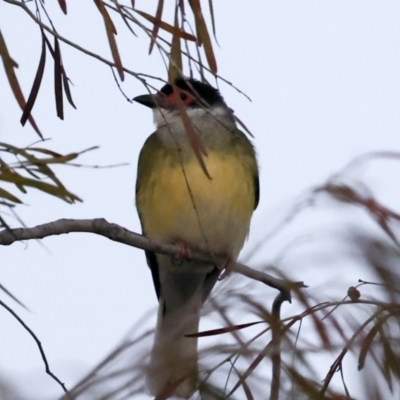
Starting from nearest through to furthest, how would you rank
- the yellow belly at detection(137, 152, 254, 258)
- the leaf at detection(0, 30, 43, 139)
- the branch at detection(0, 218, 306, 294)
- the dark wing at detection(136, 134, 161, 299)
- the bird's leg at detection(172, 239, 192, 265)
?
the leaf at detection(0, 30, 43, 139) < the branch at detection(0, 218, 306, 294) < the bird's leg at detection(172, 239, 192, 265) < the yellow belly at detection(137, 152, 254, 258) < the dark wing at detection(136, 134, 161, 299)

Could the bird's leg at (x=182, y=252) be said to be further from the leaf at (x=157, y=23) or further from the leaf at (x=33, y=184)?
the leaf at (x=33, y=184)

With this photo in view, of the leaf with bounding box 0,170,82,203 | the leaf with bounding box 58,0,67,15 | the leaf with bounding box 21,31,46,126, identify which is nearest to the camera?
the leaf with bounding box 0,170,82,203

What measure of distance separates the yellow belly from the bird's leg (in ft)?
0.14

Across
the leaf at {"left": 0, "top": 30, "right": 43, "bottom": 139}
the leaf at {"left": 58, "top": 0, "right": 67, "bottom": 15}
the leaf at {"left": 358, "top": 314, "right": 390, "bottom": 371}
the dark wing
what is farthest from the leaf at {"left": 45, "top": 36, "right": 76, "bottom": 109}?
the dark wing

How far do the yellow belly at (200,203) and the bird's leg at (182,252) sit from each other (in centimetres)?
4

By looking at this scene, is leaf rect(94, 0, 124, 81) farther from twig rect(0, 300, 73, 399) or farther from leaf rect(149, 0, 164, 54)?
twig rect(0, 300, 73, 399)

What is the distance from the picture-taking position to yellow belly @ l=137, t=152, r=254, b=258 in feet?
12.3

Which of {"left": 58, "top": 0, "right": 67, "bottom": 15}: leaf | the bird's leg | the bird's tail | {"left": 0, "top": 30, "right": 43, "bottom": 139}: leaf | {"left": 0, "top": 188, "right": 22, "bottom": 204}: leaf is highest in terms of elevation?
the bird's leg

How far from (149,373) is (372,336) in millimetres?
420

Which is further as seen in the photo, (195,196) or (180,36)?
(195,196)

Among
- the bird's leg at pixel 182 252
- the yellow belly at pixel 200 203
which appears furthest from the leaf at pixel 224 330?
the yellow belly at pixel 200 203

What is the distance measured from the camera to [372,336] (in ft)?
5.95

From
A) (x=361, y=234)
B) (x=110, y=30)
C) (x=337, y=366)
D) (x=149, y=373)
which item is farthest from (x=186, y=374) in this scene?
(x=110, y=30)

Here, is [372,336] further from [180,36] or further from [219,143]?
[219,143]
